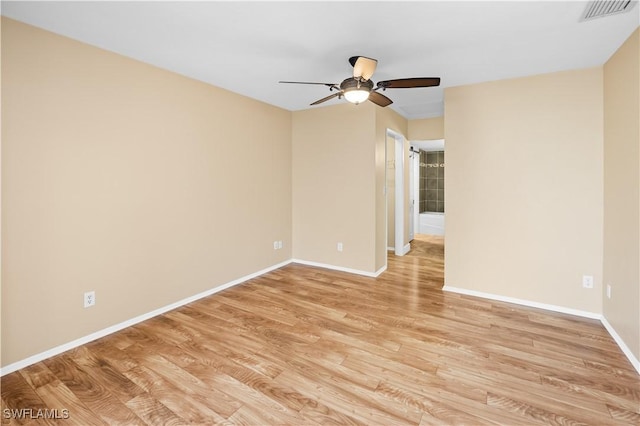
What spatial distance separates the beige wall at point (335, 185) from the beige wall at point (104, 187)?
108cm

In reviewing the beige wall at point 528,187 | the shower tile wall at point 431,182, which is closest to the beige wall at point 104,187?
the beige wall at point 528,187

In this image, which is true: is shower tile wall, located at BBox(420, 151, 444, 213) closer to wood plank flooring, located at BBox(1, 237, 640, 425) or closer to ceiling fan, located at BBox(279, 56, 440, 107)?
wood plank flooring, located at BBox(1, 237, 640, 425)

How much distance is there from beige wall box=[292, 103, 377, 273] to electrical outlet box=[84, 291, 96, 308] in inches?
110

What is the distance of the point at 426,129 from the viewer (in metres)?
5.35

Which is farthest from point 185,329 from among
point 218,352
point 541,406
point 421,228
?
point 421,228

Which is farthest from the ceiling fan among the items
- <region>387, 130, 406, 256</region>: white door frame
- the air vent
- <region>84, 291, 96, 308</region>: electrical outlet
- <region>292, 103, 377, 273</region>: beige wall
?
<region>387, 130, 406, 256</region>: white door frame

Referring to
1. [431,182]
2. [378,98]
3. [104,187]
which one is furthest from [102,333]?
[431,182]

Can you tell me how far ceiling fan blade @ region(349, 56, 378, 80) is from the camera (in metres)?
2.15

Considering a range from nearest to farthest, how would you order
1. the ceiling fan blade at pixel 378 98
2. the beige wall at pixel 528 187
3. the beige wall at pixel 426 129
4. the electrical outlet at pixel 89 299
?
the electrical outlet at pixel 89 299, the ceiling fan blade at pixel 378 98, the beige wall at pixel 528 187, the beige wall at pixel 426 129

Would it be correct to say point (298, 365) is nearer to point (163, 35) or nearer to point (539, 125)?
point (163, 35)

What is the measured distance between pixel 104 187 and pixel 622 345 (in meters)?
4.39

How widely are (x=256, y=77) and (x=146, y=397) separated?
9.67 ft

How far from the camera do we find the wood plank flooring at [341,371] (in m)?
1.70

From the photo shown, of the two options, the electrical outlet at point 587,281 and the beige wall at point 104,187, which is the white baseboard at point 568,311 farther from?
the beige wall at point 104,187
